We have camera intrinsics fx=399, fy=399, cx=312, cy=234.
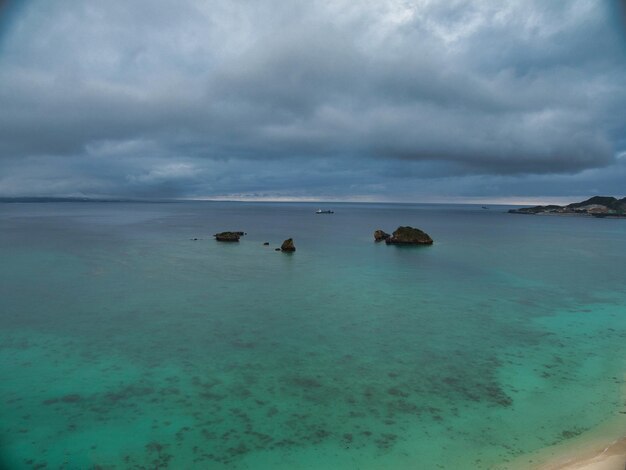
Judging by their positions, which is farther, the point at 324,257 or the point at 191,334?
the point at 324,257

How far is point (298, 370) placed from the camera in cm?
2000

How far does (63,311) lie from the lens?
30.0 metres

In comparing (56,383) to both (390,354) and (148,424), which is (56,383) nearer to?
(148,424)

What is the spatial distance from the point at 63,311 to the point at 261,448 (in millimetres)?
23441

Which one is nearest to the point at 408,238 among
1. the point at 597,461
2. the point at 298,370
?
the point at 298,370

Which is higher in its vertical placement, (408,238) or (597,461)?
(408,238)

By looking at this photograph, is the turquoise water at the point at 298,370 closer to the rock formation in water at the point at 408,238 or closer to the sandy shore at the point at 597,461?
the sandy shore at the point at 597,461

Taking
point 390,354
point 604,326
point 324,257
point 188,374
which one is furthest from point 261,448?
point 324,257

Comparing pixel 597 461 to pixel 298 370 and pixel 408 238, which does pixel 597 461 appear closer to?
pixel 298 370

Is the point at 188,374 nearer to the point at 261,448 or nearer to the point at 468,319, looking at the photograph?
the point at 261,448

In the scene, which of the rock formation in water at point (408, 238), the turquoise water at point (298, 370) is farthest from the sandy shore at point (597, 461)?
the rock formation in water at point (408, 238)

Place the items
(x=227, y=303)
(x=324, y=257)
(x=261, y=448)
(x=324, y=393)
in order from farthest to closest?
(x=324, y=257)
(x=227, y=303)
(x=324, y=393)
(x=261, y=448)

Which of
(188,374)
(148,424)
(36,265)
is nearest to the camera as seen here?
(148,424)

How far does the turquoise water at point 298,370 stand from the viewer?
13.9m
